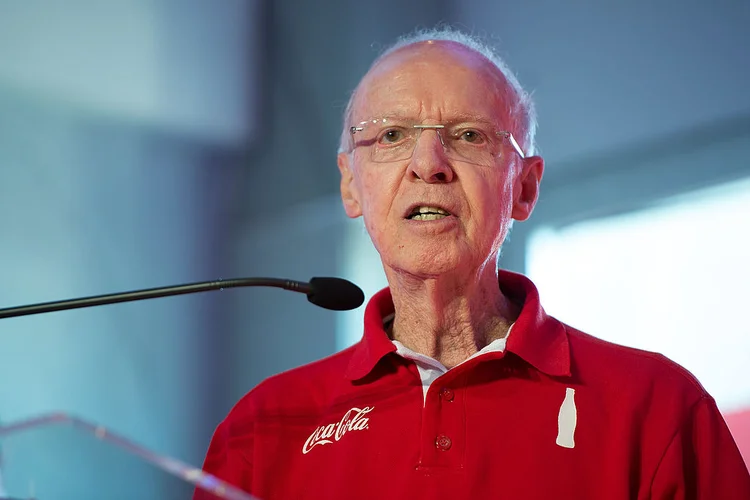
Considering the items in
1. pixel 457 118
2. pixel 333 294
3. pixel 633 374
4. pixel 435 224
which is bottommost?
pixel 633 374

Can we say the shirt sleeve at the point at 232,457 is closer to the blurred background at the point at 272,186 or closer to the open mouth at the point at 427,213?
the open mouth at the point at 427,213

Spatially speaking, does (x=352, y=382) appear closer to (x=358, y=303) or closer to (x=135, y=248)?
(x=358, y=303)

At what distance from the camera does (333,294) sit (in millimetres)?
1389

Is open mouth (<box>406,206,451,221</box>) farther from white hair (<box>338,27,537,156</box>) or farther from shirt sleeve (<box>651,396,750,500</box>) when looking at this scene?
shirt sleeve (<box>651,396,750,500</box>)

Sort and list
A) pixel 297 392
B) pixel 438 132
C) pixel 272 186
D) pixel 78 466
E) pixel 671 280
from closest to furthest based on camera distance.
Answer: pixel 78 466, pixel 438 132, pixel 297 392, pixel 671 280, pixel 272 186

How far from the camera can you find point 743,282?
2.20 meters

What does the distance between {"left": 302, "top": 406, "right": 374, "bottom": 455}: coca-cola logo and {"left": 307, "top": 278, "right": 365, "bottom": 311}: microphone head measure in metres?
0.29

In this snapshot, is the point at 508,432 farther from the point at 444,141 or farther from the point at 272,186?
the point at 272,186

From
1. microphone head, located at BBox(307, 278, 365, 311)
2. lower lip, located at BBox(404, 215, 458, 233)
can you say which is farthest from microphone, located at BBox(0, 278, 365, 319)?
lower lip, located at BBox(404, 215, 458, 233)

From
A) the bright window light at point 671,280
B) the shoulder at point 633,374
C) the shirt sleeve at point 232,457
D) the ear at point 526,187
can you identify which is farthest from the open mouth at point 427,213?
the bright window light at point 671,280

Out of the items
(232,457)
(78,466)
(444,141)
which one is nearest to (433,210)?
(444,141)

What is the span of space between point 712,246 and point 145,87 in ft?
6.14

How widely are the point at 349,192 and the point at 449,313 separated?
15.9 inches

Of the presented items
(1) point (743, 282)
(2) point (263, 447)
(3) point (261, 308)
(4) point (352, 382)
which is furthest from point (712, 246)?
(3) point (261, 308)
